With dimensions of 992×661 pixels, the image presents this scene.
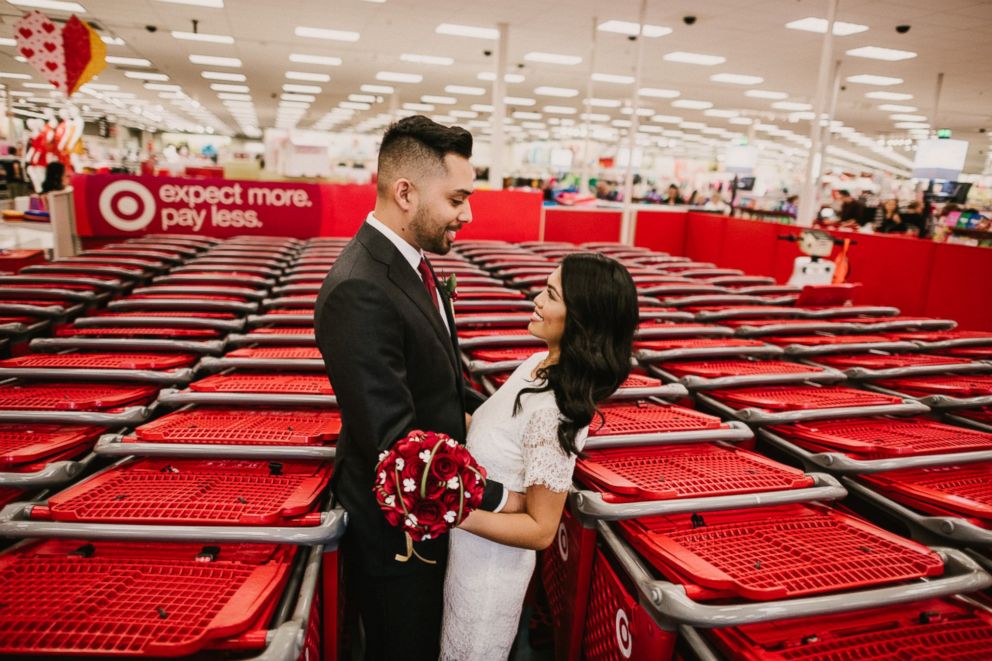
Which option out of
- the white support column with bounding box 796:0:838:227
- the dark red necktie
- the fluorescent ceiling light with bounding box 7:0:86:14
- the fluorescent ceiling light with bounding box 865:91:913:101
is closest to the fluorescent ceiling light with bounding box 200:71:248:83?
the fluorescent ceiling light with bounding box 7:0:86:14

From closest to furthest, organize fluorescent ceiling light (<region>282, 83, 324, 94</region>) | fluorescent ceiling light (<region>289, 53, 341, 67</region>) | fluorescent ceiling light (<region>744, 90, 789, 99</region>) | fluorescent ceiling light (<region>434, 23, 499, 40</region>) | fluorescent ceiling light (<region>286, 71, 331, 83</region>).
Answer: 1. fluorescent ceiling light (<region>434, 23, 499, 40</region>)
2. fluorescent ceiling light (<region>289, 53, 341, 67</region>)
3. fluorescent ceiling light (<region>744, 90, 789, 99</region>)
4. fluorescent ceiling light (<region>286, 71, 331, 83</region>)
5. fluorescent ceiling light (<region>282, 83, 324, 94</region>)

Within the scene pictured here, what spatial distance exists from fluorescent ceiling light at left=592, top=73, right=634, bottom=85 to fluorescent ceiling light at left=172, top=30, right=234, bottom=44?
897 cm

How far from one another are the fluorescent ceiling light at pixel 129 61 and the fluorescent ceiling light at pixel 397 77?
6.37m

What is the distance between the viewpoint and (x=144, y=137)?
4453 cm

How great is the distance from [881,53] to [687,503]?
13334 mm

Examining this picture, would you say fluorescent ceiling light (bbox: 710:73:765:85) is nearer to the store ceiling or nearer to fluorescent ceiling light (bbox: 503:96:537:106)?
the store ceiling

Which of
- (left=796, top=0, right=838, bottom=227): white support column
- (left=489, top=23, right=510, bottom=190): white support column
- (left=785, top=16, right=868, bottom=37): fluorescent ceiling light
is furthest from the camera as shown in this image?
(left=489, top=23, right=510, bottom=190): white support column

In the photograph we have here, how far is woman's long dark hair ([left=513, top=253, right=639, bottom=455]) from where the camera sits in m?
1.45

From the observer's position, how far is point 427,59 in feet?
48.8

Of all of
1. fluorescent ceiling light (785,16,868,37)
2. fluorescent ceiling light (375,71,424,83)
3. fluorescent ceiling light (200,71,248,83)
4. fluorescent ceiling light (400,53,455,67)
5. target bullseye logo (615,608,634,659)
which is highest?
fluorescent ceiling light (375,71,424,83)

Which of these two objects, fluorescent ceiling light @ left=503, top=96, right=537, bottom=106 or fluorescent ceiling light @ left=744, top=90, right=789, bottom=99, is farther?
fluorescent ceiling light @ left=503, top=96, right=537, bottom=106

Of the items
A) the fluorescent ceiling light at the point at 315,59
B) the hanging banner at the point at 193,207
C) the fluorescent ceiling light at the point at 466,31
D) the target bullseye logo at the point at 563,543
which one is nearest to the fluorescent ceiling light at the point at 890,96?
the fluorescent ceiling light at the point at 466,31

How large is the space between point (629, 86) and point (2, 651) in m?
18.2

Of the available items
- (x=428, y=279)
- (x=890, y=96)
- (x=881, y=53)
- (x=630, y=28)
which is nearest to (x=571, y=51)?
(x=630, y=28)
